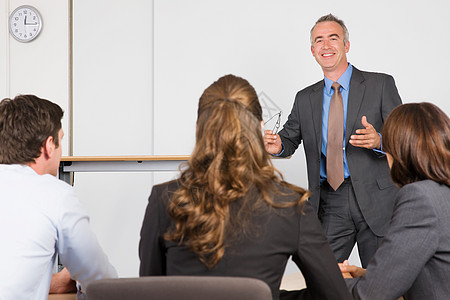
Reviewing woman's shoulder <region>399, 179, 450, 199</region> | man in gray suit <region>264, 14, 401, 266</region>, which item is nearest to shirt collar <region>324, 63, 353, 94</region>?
man in gray suit <region>264, 14, 401, 266</region>

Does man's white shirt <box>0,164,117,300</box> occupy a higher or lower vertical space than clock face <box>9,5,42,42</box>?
lower

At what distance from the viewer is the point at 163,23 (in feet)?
16.2

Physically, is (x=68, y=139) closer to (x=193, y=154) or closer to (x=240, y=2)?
(x=240, y=2)

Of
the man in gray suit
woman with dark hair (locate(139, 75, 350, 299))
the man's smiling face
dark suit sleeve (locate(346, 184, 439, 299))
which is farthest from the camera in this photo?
the man's smiling face

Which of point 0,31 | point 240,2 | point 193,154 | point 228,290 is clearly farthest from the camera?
point 0,31

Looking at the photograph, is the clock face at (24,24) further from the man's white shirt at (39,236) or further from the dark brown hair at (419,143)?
the dark brown hair at (419,143)

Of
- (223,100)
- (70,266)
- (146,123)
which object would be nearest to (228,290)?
(223,100)

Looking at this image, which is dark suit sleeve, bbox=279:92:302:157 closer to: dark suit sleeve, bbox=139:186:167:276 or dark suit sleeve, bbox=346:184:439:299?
dark suit sleeve, bbox=346:184:439:299

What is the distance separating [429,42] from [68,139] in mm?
3375

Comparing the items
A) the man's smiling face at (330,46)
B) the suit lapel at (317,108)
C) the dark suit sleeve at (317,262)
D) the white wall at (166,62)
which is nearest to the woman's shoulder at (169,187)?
the dark suit sleeve at (317,262)

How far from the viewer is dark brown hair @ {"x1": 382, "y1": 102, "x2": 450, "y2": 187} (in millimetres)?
1600

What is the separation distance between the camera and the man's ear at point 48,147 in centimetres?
177

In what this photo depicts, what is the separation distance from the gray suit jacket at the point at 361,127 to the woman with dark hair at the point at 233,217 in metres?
1.54

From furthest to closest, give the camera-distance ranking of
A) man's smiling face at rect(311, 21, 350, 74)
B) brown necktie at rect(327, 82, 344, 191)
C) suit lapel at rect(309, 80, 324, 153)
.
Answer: man's smiling face at rect(311, 21, 350, 74)
suit lapel at rect(309, 80, 324, 153)
brown necktie at rect(327, 82, 344, 191)
